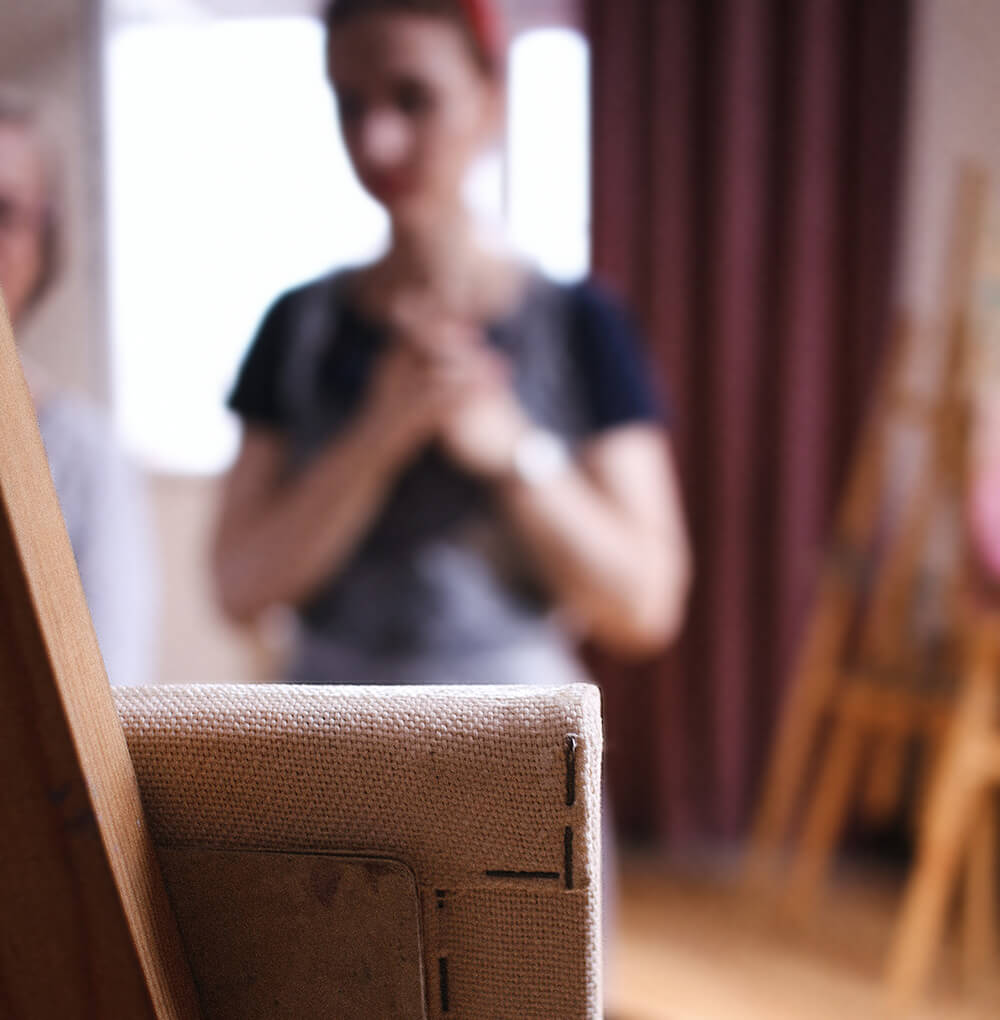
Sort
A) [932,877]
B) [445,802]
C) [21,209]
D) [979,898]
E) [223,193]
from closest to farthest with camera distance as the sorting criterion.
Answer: [445,802]
[21,209]
[932,877]
[979,898]
[223,193]

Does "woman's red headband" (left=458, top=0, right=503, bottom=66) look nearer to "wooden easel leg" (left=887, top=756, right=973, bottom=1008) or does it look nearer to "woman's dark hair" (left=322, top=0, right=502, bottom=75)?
"woman's dark hair" (left=322, top=0, right=502, bottom=75)

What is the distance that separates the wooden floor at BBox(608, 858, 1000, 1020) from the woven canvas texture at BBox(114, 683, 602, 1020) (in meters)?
1.23

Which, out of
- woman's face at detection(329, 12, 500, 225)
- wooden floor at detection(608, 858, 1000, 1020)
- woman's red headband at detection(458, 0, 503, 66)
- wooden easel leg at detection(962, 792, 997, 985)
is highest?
woman's red headband at detection(458, 0, 503, 66)

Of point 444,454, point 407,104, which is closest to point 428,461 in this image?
point 444,454

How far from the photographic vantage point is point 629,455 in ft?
2.70

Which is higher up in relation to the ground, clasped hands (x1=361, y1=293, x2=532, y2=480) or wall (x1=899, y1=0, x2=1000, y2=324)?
wall (x1=899, y1=0, x2=1000, y2=324)

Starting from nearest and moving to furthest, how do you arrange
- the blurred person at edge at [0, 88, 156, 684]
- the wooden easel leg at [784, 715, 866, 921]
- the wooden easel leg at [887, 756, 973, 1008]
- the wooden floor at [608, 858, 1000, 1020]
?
the blurred person at edge at [0, 88, 156, 684] < the wooden easel leg at [887, 756, 973, 1008] < the wooden floor at [608, 858, 1000, 1020] < the wooden easel leg at [784, 715, 866, 921]

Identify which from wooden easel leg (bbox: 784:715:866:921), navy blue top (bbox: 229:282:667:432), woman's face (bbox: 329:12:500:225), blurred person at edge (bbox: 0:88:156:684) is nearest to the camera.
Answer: blurred person at edge (bbox: 0:88:156:684)

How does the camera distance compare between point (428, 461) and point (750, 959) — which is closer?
point (428, 461)

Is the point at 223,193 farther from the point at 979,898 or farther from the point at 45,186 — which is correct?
the point at 979,898

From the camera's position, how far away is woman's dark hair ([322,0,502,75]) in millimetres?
678

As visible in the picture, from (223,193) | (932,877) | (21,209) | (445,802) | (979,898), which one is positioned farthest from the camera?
(223,193)

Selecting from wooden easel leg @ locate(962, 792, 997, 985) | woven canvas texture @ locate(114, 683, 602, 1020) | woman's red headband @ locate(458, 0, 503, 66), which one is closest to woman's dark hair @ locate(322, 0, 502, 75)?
woman's red headband @ locate(458, 0, 503, 66)

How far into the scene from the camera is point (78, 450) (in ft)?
1.87
